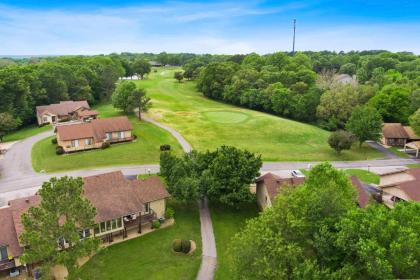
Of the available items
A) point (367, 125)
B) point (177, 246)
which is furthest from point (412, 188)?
point (177, 246)

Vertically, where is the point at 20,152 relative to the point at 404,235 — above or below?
below

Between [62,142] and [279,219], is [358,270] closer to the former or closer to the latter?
[279,219]

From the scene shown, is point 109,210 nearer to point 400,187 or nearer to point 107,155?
point 107,155

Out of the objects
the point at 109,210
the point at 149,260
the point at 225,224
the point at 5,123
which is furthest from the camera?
the point at 5,123

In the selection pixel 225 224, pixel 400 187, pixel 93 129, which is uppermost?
pixel 93 129

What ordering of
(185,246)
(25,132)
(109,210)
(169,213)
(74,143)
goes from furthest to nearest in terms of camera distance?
(25,132), (74,143), (169,213), (109,210), (185,246)

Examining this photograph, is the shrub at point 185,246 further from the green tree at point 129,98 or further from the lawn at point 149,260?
the green tree at point 129,98

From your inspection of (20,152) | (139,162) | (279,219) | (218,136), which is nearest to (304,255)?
(279,219)
